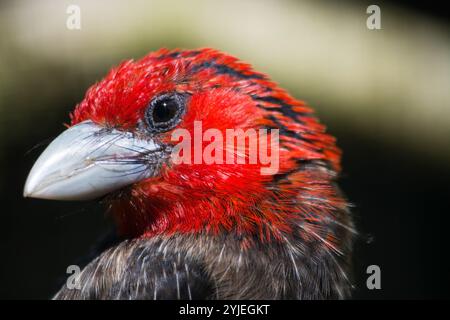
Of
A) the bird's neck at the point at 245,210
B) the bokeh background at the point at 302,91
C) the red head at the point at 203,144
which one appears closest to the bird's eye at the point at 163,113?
the red head at the point at 203,144

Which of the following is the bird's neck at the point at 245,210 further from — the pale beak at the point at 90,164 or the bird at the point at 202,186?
the pale beak at the point at 90,164

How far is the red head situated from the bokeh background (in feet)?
6.61

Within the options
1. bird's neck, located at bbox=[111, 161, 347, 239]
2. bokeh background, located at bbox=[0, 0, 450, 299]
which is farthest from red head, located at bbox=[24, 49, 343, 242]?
bokeh background, located at bbox=[0, 0, 450, 299]

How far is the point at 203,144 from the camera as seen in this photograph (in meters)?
2.15

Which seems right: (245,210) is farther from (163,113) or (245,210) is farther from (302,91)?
(302,91)

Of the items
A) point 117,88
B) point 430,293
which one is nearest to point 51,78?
point 117,88

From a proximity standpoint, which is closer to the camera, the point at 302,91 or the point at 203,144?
the point at 203,144

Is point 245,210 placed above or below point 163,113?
below

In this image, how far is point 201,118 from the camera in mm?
2164

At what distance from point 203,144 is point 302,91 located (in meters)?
2.40

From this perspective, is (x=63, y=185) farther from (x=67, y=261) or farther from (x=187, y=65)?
(x=67, y=261)

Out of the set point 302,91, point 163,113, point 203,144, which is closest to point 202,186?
point 203,144

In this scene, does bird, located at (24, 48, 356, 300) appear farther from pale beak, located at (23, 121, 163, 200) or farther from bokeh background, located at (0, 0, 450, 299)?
bokeh background, located at (0, 0, 450, 299)

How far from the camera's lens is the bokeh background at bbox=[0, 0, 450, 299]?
4148 mm
